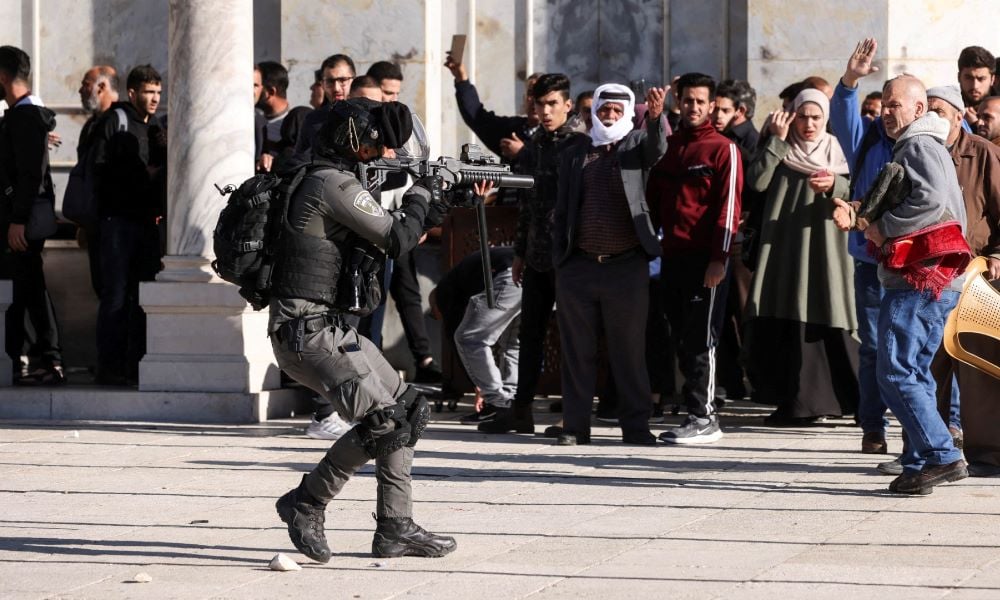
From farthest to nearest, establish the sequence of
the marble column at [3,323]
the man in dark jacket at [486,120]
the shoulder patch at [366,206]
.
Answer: the marble column at [3,323]
the man in dark jacket at [486,120]
the shoulder patch at [366,206]

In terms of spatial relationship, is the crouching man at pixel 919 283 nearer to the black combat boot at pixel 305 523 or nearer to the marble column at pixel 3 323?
the black combat boot at pixel 305 523

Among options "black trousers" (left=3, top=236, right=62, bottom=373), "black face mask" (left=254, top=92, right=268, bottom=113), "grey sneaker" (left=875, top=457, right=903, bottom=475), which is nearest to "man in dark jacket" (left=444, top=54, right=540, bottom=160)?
"black face mask" (left=254, top=92, right=268, bottom=113)

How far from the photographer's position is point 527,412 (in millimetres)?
10523

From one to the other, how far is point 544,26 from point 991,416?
669 centimetres

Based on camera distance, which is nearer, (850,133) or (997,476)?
(997,476)

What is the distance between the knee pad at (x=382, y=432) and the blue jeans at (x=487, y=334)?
14.0 feet

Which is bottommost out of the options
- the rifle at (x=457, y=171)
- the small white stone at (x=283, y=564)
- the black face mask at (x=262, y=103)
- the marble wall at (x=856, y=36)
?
the small white stone at (x=283, y=564)

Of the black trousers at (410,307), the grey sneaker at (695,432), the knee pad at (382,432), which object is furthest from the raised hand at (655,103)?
the knee pad at (382,432)

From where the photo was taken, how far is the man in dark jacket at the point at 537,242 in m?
10.3

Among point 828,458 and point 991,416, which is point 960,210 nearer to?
point 991,416

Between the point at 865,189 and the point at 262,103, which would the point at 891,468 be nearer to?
the point at 865,189

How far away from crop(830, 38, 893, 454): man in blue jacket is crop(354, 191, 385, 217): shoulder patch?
131 inches

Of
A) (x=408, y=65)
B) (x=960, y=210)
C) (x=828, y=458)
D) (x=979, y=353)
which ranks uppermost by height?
(x=408, y=65)

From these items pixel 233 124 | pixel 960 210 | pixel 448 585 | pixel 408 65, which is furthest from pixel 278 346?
pixel 408 65
